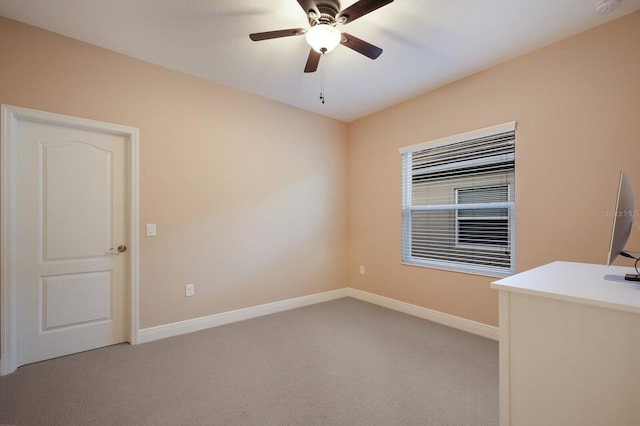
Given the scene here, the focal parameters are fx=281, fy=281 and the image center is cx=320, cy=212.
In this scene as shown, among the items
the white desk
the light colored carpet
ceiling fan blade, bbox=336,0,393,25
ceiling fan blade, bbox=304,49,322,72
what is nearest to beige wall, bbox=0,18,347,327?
the light colored carpet

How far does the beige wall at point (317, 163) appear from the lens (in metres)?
2.29

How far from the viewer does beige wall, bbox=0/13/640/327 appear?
7.53ft

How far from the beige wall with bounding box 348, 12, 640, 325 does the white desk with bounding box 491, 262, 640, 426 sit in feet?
4.48

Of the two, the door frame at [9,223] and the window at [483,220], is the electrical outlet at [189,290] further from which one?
the window at [483,220]

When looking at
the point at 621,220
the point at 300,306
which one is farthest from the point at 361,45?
the point at 300,306

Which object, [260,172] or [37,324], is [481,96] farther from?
[37,324]

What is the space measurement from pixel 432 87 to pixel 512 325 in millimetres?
2930

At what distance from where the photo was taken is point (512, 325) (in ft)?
4.05

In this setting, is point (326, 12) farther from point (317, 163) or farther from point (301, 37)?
point (317, 163)

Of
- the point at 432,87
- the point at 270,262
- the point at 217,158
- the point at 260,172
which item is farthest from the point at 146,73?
the point at 432,87

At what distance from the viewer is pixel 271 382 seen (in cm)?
212

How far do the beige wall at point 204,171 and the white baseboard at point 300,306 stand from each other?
8cm

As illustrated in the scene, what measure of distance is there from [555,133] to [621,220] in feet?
5.43

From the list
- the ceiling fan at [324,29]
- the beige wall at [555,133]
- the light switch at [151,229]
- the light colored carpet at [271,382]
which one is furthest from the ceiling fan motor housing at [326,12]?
the light colored carpet at [271,382]
